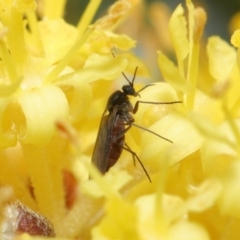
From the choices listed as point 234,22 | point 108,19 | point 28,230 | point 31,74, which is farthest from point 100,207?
point 234,22

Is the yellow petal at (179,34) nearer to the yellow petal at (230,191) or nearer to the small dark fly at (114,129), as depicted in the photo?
the small dark fly at (114,129)

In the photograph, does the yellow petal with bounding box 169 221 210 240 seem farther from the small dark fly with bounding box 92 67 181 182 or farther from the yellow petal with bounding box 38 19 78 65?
the yellow petal with bounding box 38 19 78 65

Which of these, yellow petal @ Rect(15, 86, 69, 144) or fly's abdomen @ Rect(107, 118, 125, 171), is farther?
fly's abdomen @ Rect(107, 118, 125, 171)

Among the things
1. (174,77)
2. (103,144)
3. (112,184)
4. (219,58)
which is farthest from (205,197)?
(219,58)

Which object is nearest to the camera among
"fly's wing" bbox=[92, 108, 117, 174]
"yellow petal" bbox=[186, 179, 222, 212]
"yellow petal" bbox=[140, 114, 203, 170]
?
"yellow petal" bbox=[186, 179, 222, 212]

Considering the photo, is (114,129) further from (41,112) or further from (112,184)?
(112,184)

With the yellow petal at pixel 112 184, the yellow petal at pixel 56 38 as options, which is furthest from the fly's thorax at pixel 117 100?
the yellow petal at pixel 112 184

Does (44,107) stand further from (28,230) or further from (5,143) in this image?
(28,230)

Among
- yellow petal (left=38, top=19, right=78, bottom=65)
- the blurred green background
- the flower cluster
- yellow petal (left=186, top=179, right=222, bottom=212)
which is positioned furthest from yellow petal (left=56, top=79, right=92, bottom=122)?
the blurred green background
